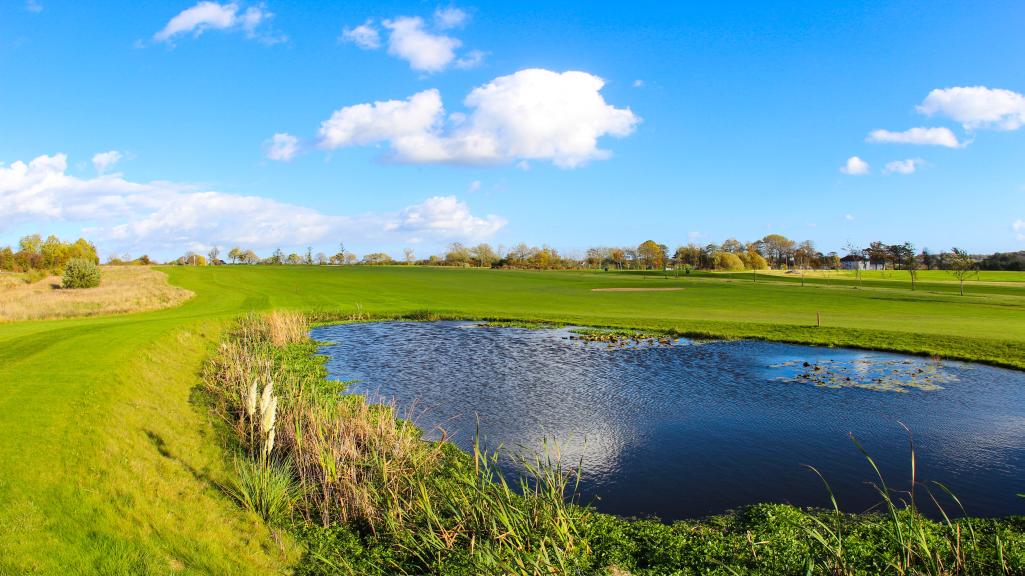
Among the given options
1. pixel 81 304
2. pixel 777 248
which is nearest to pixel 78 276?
pixel 81 304

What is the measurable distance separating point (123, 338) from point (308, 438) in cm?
1355

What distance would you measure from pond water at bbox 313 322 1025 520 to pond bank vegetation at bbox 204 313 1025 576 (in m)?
1.06

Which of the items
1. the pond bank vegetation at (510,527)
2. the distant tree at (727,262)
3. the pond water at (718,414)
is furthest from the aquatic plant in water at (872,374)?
the distant tree at (727,262)

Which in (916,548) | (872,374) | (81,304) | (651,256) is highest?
(651,256)

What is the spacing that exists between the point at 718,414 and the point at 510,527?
1129 centimetres

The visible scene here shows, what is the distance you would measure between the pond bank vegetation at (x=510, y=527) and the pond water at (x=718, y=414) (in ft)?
3.47

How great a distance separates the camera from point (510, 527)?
819 centimetres

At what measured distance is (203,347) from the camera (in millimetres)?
25281

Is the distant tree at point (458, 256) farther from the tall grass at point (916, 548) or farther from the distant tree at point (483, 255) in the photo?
the tall grass at point (916, 548)

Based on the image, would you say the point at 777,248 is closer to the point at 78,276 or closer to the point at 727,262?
the point at 727,262

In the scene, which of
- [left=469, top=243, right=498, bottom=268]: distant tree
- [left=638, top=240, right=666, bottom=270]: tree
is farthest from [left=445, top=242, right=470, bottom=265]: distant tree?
[left=638, top=240, right=666, bottom=270]: tree

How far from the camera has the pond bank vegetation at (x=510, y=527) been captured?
827 centimetres

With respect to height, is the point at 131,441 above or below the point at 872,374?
above

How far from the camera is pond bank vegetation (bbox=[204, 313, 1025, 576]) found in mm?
8273
